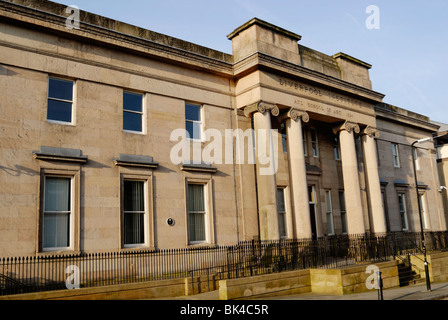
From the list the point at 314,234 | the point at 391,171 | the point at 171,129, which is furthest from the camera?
the point at 391,171

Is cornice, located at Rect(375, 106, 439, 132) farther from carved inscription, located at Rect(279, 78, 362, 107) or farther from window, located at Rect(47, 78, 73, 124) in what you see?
window, located at Rect(47, 78, 73, 124)

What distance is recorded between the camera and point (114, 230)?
1520 cm

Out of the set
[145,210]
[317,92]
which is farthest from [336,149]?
[145,210]

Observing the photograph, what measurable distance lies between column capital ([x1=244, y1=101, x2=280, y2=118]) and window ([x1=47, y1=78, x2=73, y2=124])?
306 inches

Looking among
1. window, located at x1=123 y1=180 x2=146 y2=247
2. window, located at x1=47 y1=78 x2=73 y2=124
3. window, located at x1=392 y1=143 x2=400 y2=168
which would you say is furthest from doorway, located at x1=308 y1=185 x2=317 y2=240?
window, located at x1=47 y1=78 x2=73 y2=124

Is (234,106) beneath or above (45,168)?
above

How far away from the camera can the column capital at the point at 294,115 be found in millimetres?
19734

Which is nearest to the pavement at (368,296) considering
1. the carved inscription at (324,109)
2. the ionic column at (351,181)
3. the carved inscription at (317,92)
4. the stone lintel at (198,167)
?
the stone lintel at (198,167)

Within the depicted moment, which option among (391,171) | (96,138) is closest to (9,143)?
(96,138)

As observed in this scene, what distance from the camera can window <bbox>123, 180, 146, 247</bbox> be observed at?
15750 millimetres

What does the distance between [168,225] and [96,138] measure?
4.42 metres

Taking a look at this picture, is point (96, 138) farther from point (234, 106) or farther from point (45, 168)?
point (234, 106)

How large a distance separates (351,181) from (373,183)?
216 centimetres

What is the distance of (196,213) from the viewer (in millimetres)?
17750
